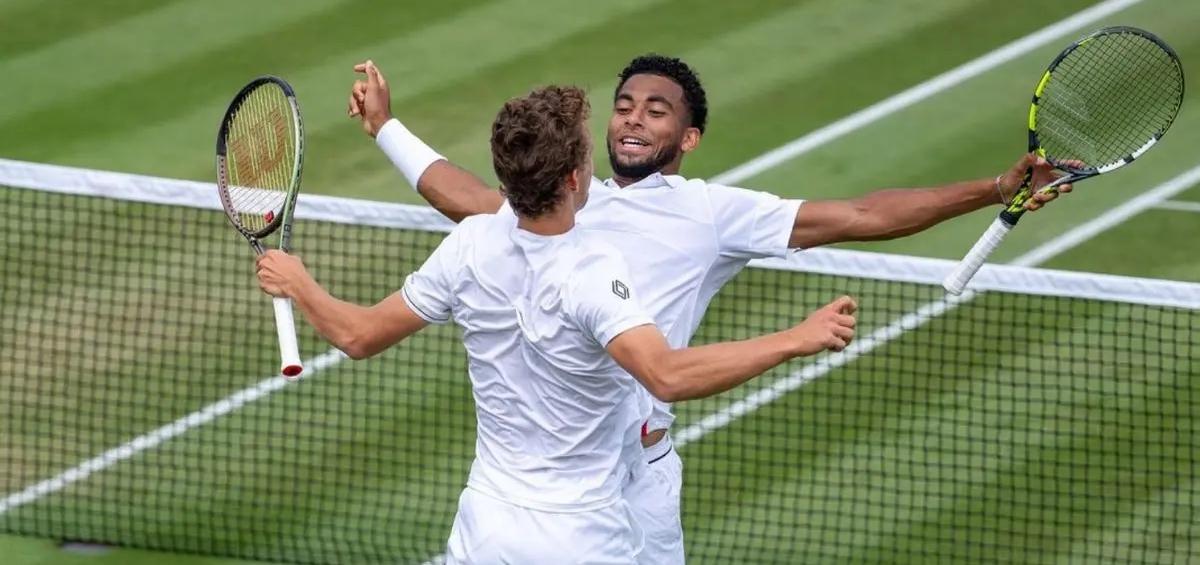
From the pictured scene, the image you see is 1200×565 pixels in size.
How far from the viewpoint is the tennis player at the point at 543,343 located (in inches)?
254

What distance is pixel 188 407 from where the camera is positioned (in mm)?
11695

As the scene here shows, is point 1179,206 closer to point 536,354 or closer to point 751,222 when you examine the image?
point 751,222

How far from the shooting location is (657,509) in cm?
773

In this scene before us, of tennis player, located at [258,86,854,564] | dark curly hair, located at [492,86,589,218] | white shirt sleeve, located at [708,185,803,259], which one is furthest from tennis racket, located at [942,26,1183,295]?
dark curly hair, located at [492,86,589,218]

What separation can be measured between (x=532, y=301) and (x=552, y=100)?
2.36 feet

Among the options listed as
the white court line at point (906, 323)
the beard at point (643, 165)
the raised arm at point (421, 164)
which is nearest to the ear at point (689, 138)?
the beard at point (643, 165)

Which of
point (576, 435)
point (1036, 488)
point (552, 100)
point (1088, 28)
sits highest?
point (1088, 28)

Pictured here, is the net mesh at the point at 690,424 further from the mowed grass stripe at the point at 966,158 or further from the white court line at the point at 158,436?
the mowed grass stripe at the point at 966,158

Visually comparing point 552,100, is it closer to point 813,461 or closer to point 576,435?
point 576,435

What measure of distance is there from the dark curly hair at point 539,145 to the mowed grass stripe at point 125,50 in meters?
9.36

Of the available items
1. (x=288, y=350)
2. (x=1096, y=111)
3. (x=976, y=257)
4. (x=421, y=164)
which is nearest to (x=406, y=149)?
(x=421, y=164)

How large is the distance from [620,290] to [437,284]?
0.74 meters

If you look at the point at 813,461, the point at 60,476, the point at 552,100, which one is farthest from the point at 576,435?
the point at 60,476

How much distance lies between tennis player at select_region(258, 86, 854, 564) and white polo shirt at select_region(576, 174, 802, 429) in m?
0.63
